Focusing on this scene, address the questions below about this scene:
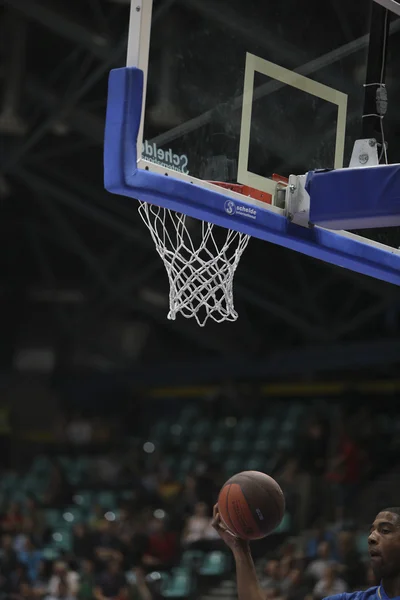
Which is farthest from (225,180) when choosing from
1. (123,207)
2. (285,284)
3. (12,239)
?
(12,239)

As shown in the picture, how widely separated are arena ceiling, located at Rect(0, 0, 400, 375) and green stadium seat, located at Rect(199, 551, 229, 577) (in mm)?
3667

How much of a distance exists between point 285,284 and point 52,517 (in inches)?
167

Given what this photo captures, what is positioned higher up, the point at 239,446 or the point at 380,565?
the point at 239,446

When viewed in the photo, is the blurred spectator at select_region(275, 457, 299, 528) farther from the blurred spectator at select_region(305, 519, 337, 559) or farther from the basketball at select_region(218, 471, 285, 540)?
the basketball at select_region(218, 471, 285, 540)

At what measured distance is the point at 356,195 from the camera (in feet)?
14.0

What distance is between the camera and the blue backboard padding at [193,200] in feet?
12.6

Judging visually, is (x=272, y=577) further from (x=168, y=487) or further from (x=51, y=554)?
(x=168, y=487)

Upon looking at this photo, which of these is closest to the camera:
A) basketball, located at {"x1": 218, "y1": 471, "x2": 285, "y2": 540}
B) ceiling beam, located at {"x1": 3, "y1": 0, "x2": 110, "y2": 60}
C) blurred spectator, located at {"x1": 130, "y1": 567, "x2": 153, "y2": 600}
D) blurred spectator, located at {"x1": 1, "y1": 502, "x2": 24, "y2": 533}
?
basketball, located at {"x1": 218, "y1": 471, "x2": 285, "y2": 540}

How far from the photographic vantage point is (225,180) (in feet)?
A: 14.4

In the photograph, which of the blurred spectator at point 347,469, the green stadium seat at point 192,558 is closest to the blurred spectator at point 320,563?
the green stadium seat at point 192,558

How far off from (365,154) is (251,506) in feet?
5.40

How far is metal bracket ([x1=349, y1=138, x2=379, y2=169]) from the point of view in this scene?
15.2 feet

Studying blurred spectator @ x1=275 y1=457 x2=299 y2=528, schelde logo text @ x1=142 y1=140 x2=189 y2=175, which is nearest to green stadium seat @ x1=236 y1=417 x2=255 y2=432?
blurred spectator @ x1=275 y1=457 x2=299 y2=528

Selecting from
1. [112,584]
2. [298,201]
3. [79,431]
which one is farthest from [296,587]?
[79,431]
